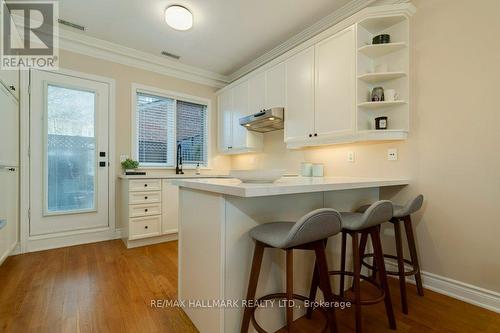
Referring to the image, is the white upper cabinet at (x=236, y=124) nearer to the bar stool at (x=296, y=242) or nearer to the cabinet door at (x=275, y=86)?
the cabinet door at (x=275, y=86)

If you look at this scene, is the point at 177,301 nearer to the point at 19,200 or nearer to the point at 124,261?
the point at 124,261

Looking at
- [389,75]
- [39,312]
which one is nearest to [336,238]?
[389,75]

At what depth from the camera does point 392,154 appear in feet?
7.12

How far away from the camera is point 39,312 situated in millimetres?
1560

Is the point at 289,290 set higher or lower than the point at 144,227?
higher

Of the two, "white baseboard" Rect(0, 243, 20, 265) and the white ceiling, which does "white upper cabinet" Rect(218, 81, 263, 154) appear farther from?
"white baseboard" Rect(0, 243, 20, 265)

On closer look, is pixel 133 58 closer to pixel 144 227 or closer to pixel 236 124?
pixel 236 124

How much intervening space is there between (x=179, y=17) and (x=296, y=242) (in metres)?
2.64

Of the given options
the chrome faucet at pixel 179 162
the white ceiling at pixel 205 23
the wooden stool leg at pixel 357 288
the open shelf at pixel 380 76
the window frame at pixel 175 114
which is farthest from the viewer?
the chrome faucet at pixel 179 162

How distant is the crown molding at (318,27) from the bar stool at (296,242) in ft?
7.68

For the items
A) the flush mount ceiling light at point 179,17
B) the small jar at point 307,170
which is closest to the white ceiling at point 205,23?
the flush mount ceiling light at point 179,17

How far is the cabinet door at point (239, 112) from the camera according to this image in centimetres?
355

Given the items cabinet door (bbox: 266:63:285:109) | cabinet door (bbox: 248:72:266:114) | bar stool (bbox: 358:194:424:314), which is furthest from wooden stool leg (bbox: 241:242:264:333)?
cabinet door (bbox: 248:72:266:114)
